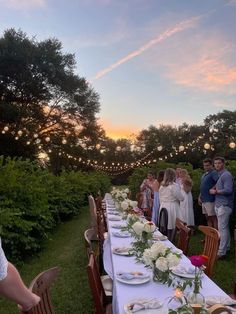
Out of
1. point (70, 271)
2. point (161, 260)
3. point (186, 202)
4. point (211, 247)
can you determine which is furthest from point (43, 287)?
point (186, 202)

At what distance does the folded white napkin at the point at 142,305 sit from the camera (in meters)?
2.86

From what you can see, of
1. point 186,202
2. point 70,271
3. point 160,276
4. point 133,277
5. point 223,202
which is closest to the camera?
point 160,276

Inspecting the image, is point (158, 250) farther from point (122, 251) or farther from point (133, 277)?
point (122, 251)

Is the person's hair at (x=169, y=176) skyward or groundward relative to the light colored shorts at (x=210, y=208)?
skyward

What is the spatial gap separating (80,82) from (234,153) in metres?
14.4

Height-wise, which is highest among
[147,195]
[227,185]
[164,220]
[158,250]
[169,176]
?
[169,176]

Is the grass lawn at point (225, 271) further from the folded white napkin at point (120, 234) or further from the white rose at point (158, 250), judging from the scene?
the white rose at point (158, 250)

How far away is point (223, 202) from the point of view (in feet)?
26.2

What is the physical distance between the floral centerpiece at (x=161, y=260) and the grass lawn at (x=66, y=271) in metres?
2.14

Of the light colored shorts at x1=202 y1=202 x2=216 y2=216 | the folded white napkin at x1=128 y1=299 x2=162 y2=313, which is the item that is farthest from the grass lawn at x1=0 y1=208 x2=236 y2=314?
the folded white napkin at x1=128 y1=299 x2=162 y2=313

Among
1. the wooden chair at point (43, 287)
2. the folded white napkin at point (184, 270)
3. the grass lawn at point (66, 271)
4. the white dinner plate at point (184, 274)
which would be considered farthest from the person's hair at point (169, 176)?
the wooden chair at point (43, 287)

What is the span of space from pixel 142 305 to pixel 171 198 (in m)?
5.41

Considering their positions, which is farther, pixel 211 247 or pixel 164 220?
pixel 164 220

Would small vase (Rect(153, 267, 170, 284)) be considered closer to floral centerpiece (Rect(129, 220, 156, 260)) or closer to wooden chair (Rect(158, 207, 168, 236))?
floral centerpiece (Rect(129, 220, 156, 260))
